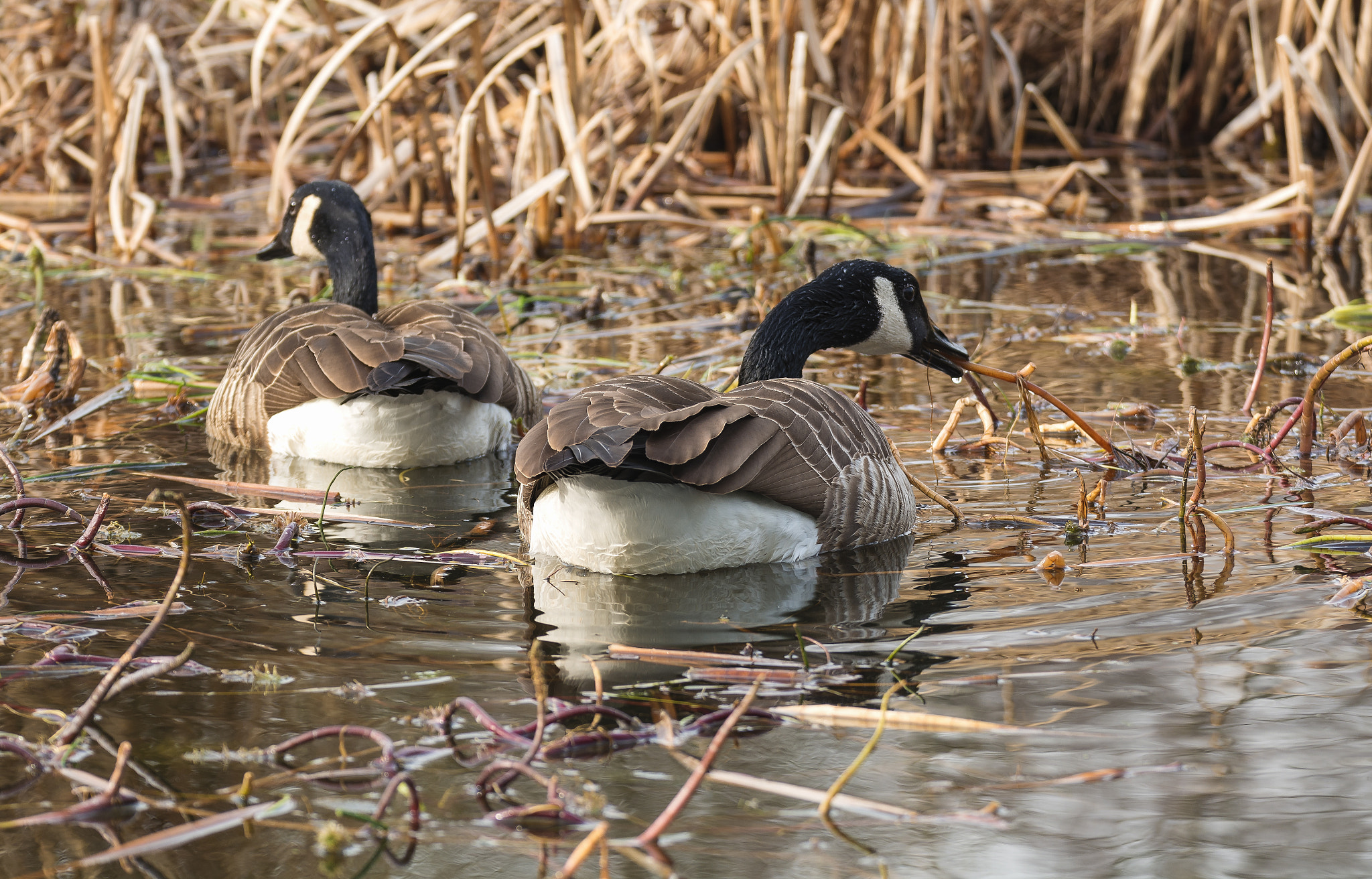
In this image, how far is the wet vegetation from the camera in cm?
320

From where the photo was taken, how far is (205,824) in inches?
122

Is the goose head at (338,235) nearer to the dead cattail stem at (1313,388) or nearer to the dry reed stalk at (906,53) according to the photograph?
the dead cattail stem at (1313,388)

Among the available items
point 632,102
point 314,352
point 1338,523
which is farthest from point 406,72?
point 1338,523

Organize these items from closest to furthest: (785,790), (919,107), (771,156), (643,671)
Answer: (785,790), (643,671), (771,156), (919,107)

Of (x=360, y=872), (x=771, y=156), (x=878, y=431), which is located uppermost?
(x=771, y=156)

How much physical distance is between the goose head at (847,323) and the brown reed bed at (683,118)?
3571 millimetres

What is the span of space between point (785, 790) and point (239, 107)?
1447 centimetres

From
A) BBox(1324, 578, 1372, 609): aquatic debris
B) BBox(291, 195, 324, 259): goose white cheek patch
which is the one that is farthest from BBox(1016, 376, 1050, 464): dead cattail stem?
BBox(291, 195, 324, 259): goose white cheek patch

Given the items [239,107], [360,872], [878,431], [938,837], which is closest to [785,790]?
[938,837]

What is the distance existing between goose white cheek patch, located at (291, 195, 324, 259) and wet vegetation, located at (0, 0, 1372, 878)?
0.81m

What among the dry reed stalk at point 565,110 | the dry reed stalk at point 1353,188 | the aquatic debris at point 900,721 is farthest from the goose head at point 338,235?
the dry reed stalk at point 1353,188

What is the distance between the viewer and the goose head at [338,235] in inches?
323

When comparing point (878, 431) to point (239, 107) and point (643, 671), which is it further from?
point (239, 107)

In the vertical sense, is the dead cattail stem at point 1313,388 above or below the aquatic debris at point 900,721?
above
